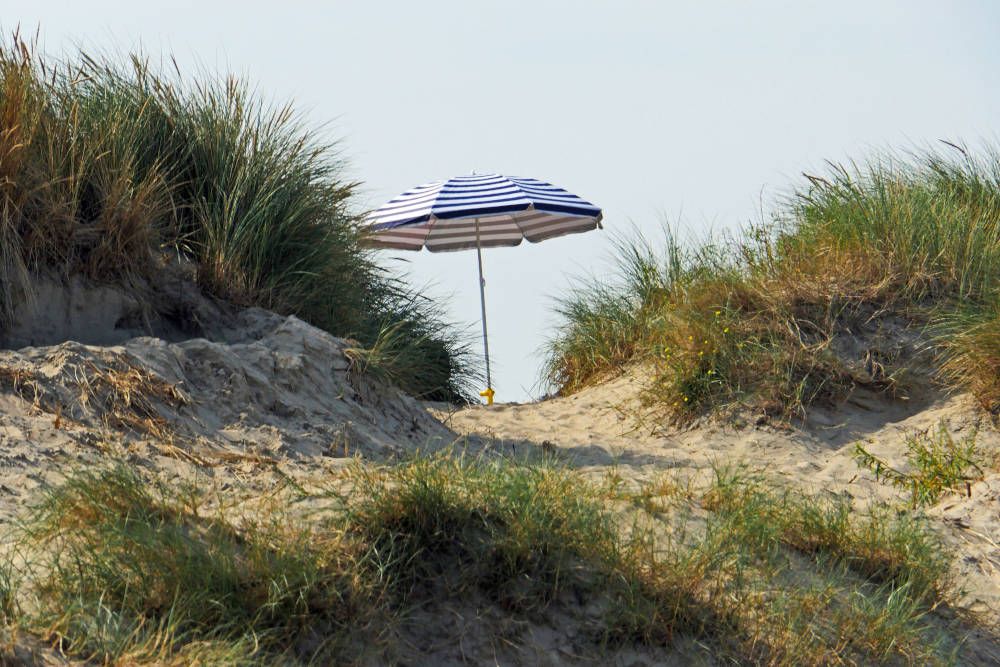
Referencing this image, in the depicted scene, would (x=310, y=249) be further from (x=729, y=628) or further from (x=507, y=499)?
(x=729, y=628)

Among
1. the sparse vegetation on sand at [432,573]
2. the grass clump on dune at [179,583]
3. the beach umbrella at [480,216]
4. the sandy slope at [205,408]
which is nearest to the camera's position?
the grass clump on dune at [179,583]

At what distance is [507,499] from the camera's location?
3949 millimetres

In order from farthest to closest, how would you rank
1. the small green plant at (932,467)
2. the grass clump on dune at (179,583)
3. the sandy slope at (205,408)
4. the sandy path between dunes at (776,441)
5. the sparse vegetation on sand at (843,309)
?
the sparse vegetation on sand at (843,309) < the small green plant at (932,467) < the sandy path between dunes at (776,441) < the sandy slope at (205,408) < the grass clump on dune at (179,583)

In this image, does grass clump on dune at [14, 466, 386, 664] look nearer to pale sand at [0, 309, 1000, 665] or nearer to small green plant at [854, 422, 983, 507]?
pale sand at [0, 309, 1000, 665]

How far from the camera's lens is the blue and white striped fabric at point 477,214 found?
34.6ft

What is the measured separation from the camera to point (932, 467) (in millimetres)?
6312

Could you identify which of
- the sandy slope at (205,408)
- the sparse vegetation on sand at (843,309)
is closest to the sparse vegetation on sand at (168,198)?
the sandy slope at (205,408)

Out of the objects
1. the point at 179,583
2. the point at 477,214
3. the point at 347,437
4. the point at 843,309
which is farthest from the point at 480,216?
the point at 179,583

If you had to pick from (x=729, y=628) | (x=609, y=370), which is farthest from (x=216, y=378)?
(x=609, y=370)

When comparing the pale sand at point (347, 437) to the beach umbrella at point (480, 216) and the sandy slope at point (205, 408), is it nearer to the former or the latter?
the sandy slope at point (205, 408)

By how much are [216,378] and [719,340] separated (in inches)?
Answer: 142

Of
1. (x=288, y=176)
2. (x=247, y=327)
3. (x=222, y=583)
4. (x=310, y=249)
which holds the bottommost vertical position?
(x=222, y=583)

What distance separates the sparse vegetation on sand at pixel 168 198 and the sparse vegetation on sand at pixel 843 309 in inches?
80.5

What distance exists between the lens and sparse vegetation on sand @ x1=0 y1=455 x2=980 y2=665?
3.29 m
